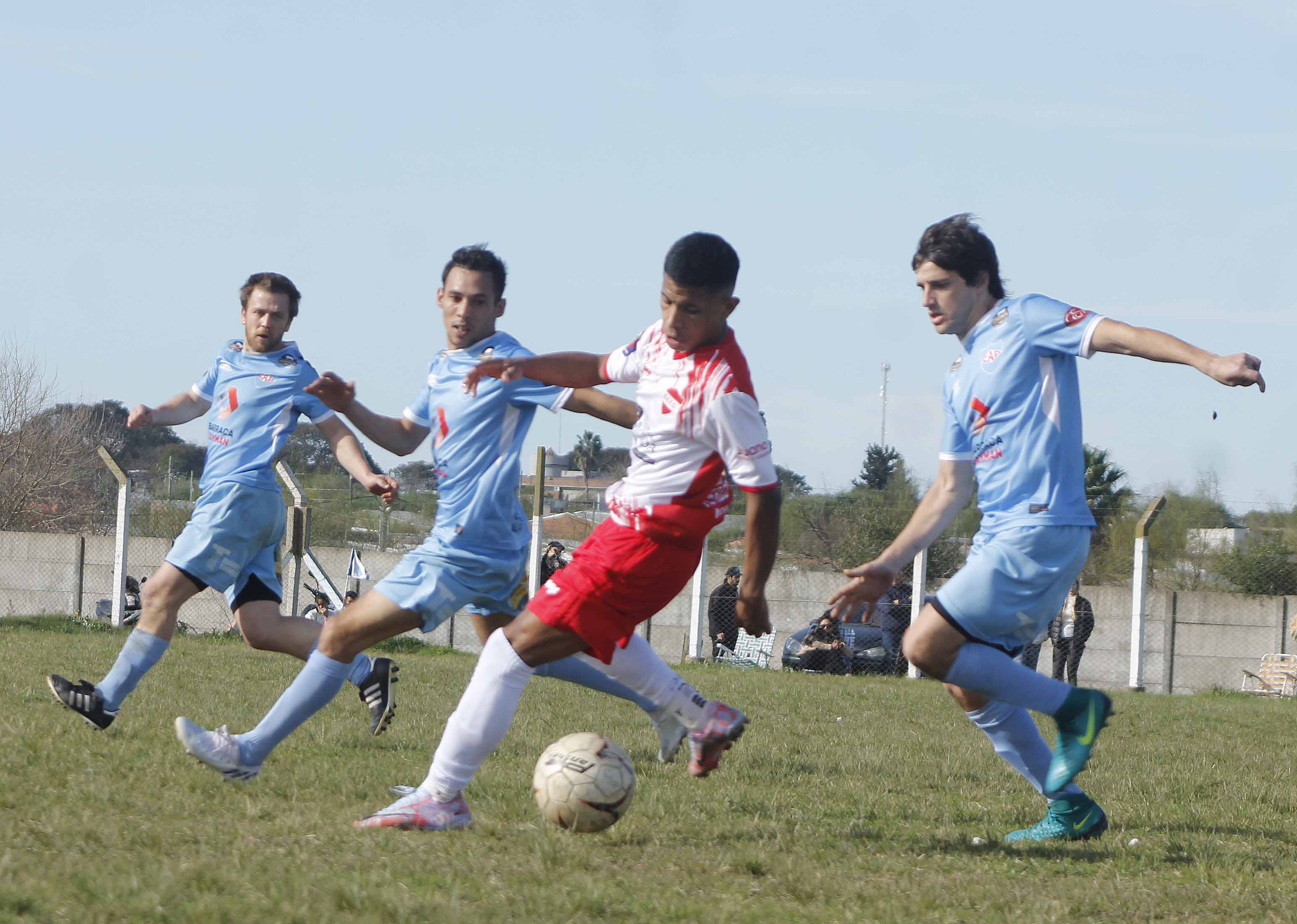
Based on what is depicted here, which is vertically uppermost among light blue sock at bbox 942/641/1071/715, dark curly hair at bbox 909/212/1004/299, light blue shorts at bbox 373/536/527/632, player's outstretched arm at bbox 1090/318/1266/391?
dark curly hair at bbox 909/212/1004/299

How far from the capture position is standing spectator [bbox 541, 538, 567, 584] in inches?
702

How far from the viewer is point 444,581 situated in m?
5.34

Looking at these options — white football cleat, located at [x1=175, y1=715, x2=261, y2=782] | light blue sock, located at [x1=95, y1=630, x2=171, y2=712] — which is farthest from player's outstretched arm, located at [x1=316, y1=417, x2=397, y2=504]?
light blue sock, located at [x1=95, y1=630, x2=171, y2=712]

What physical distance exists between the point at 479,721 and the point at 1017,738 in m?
2.06

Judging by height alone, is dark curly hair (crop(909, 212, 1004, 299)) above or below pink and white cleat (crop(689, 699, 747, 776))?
above

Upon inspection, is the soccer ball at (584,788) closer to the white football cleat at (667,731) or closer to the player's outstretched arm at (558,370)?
the white football cleat at (667,731)

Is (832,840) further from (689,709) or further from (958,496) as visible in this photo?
(958,496)

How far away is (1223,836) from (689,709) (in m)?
2.19

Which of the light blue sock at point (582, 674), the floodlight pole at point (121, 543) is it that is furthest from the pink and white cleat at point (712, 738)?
the floodlight pole at point (121, 543)

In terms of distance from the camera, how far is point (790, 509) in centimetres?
1941

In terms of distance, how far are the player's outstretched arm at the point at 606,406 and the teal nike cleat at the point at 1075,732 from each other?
190 cm

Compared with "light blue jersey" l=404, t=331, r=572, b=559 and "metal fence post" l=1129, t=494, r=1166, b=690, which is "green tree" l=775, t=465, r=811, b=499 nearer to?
"metal fence post" l=1129, t=494, r=1166, b=690

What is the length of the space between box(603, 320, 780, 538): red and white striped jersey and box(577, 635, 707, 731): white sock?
680mm

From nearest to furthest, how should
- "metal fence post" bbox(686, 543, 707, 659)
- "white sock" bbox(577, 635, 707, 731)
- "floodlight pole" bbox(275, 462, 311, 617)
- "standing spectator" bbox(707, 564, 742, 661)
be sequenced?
"white sock" bbox(577, 635, 707, 731), "metal fence post" bbox(686, 543, 707, 659), "floodlight pole" bbox(275, 462, 311, 617), "standing spectator" bbox(707, 564, 742, 661)
